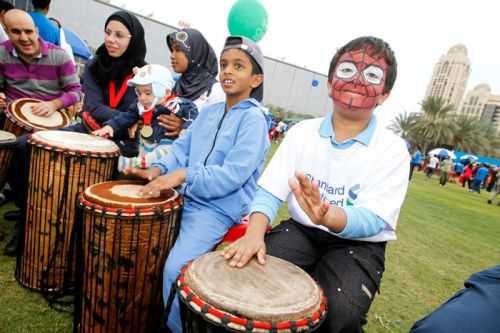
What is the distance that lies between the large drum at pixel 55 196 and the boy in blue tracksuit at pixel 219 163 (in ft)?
0.96

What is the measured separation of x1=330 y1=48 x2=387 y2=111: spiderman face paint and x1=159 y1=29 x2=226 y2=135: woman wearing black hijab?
4.56 ft

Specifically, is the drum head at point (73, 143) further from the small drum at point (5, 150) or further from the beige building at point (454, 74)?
the beige building at point (454, 74)

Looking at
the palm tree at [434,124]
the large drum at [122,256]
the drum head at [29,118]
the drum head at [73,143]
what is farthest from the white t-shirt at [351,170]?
the palm tree at [434,124]

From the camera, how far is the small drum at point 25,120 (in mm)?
2715

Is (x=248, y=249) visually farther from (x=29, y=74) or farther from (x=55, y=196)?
(x=29, y=74)

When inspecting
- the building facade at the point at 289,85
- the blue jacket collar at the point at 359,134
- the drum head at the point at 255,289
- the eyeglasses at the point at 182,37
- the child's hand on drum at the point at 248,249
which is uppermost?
the building facade at the point at 289,85

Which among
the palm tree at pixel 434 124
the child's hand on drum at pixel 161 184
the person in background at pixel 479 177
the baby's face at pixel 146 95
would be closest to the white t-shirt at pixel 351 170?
the child's hand on drum at pixel 161 184

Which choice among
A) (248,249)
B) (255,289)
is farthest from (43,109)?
(255,289)

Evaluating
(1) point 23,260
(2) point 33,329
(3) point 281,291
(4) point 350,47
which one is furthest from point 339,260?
(1) point 23,260

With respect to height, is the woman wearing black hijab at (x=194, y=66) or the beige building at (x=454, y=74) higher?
the beige building at (x=454, y=74)

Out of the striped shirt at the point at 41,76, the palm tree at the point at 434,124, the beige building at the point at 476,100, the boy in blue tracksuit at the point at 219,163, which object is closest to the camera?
the boy in blue tracksuit at the point at 219,163

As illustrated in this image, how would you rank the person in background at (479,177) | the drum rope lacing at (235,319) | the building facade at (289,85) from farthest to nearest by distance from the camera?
the building facade at (289,85), the person in background at (479,177), the drum rope lacing at (235,319)

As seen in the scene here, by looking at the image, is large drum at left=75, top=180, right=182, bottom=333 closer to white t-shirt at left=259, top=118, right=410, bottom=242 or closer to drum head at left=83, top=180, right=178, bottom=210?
drum head at left=83, top=180, right=178, bottom=210

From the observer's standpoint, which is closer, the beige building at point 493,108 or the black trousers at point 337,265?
the black trousers at point 337,265
